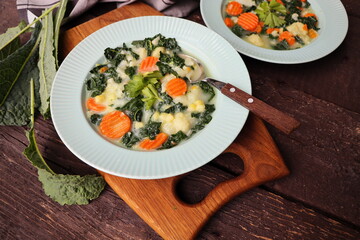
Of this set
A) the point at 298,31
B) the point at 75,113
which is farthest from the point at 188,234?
the point at 298,31

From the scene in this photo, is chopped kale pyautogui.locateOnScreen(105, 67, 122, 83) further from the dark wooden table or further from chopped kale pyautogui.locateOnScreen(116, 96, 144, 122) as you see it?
the dark wooden table

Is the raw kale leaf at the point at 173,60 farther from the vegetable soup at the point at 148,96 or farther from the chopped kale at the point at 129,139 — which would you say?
the chopped kale at the point at 129,139

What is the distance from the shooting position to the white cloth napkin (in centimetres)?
283

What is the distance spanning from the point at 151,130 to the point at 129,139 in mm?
142

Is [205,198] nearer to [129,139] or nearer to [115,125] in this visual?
[129,139]

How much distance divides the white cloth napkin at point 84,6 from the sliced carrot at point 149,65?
72 centimetres

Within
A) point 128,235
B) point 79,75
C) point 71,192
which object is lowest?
point 128,235

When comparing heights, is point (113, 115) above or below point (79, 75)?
below

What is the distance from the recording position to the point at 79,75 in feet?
7.54

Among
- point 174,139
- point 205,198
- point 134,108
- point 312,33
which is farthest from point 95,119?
point 312,33

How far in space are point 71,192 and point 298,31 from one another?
6.73 feet

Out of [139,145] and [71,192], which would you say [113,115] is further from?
[71,192]

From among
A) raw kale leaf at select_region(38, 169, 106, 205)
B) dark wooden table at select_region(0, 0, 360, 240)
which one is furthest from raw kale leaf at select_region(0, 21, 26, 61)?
raw kale leaf at select_region(38, 169, 106, 205)

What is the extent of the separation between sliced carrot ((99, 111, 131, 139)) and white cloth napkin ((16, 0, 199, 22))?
3.84 feet
